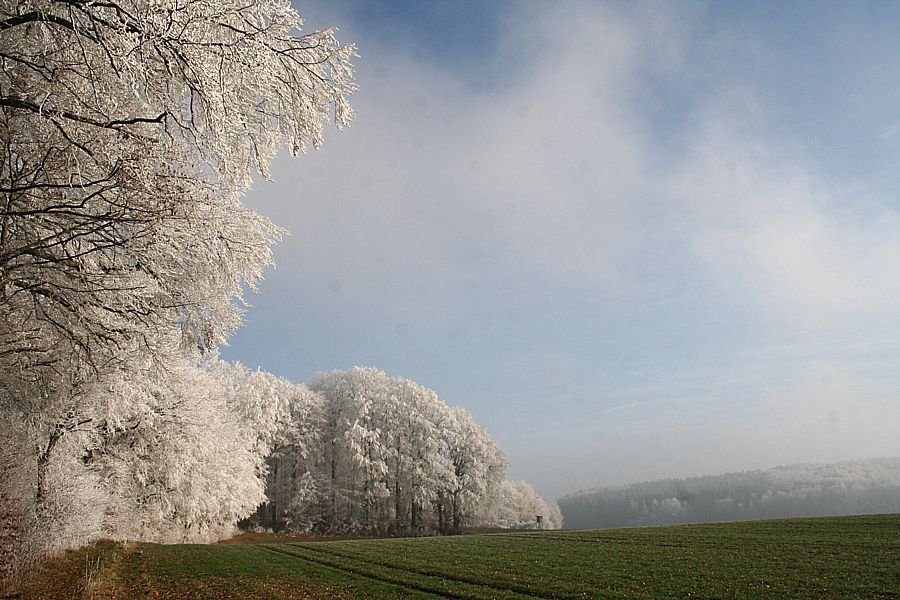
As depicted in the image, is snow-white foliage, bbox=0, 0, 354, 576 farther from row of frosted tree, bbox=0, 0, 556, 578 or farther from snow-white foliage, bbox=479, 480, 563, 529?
snow-white foliage, bbox=479, 480, 563, 529

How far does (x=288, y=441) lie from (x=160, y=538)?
63.8ft

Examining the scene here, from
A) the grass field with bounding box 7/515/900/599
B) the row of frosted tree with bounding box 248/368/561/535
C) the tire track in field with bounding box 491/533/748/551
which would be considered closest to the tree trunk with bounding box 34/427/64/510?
the grass field with bounding box 7/515/900/599

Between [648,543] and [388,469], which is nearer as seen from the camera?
[648,543]

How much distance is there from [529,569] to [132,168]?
1424 cm

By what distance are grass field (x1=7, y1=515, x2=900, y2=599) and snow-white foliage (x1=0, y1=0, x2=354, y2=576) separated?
615 cm

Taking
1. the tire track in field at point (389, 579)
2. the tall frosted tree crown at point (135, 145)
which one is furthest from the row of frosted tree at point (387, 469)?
the tall frosted tree crown at point (135, 145)

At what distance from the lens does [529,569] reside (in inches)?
603

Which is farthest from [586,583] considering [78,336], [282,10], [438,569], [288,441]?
[288,441]

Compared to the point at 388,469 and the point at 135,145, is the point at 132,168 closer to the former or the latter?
the point at 135,145

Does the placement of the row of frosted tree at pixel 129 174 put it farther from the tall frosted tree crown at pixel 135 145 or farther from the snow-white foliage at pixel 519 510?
the snow-white foliage at pixel 519 510

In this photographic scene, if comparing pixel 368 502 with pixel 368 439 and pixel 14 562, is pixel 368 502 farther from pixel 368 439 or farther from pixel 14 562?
pixel 14 562

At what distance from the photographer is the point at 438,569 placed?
15812 millimetres

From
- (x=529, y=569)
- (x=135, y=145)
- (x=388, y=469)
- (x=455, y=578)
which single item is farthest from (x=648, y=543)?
(x=388, y=469)

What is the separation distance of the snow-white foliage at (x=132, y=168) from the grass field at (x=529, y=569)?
615 cm
